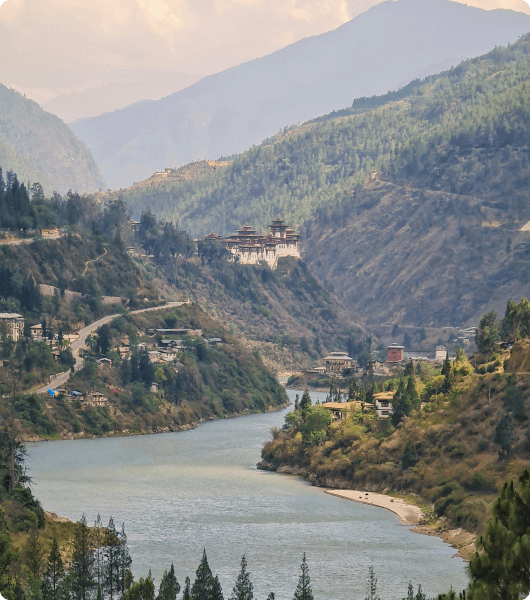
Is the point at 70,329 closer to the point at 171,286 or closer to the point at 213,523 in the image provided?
the point at 171,286

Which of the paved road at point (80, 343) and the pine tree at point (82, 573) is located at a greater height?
the paved road at point (80, 343)

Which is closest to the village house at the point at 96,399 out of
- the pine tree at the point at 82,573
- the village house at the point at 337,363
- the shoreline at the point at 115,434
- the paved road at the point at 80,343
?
the paved road at the point at 80,343

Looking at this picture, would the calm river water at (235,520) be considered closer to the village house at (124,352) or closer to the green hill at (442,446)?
the green hill at (442,446)

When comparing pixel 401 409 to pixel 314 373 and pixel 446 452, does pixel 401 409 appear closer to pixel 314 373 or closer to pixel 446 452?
pixel 446 452

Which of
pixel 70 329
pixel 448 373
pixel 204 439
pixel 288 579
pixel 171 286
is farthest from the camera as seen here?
pixel 171 286

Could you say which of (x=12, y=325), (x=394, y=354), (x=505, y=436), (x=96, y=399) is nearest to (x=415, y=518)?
(x=505, y=436)

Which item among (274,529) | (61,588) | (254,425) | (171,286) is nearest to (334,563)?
(274,529)
